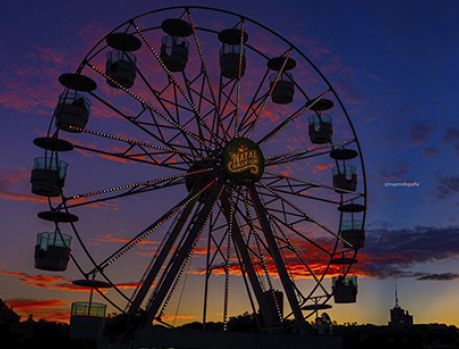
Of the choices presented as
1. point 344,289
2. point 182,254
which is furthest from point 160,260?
point 344,289

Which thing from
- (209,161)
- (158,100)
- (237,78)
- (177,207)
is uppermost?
(237,78)

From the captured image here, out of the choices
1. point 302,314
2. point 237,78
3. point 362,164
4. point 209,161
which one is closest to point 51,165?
point 209,161

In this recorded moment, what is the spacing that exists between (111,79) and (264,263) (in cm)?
938


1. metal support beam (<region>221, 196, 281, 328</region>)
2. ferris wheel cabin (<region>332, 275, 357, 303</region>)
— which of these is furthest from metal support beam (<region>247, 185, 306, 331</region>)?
ferris wheel cabin (<region>332, 275, 357, 303</region>)

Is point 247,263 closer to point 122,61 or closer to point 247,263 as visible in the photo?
point 247,263

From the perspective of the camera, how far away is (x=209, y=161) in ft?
83.5

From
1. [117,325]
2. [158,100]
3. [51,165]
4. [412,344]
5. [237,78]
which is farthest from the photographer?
[412,344]

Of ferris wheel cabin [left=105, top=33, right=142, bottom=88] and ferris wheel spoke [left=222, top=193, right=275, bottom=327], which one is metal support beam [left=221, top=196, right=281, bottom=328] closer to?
ferris wheel spoke [left=222, top=193, right=275, bottom=327]

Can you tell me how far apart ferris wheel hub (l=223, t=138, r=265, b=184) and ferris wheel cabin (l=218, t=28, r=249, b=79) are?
12.0 ft

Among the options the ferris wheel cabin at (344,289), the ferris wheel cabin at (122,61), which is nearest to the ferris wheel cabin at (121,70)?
the ferris wheel cabin at (122,61)

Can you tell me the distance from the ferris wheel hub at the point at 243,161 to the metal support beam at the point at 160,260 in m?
2.11

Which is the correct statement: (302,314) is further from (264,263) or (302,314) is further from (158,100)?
(158,100)

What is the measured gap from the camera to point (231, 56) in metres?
27.9

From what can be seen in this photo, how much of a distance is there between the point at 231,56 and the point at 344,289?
37.2ft
